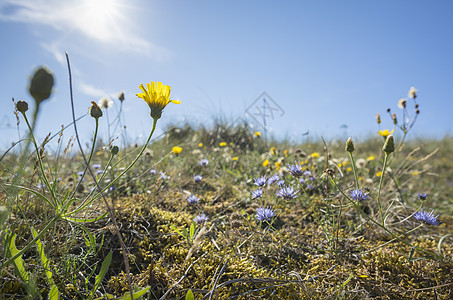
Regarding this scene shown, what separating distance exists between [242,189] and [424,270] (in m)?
1.44

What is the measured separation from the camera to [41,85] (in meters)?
0.85

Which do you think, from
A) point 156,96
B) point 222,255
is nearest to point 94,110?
point 156,96

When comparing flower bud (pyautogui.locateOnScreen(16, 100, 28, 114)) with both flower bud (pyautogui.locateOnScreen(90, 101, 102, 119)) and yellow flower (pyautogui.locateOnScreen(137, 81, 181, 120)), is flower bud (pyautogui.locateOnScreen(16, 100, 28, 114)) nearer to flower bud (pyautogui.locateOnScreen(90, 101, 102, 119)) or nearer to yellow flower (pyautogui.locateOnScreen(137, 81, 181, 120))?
flower bud (pyautogui.locateOnScreen(90, 101, 102, 119))

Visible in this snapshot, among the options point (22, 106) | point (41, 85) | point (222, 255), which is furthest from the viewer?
point (222, 255)

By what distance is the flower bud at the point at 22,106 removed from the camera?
1146mm

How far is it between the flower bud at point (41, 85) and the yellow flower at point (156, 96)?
362mm

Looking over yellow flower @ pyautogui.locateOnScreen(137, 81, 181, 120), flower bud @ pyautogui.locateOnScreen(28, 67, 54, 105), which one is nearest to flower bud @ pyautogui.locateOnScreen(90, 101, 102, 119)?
yellow flower @ pyautogui.locateOnScreen(137, 81, 181, 120)

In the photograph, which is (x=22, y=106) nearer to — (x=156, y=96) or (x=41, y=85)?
(x=41, y=85)

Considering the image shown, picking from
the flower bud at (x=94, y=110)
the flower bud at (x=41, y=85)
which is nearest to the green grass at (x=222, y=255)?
the flower bud at (x=94, y=110)

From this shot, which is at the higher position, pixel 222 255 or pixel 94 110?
pixel 94 110

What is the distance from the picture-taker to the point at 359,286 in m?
1.37

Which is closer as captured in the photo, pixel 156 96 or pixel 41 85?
pixel 41 85

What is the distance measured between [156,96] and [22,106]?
0.53 metres

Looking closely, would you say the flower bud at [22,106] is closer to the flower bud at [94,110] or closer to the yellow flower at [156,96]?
the flower bud at [94,110]
